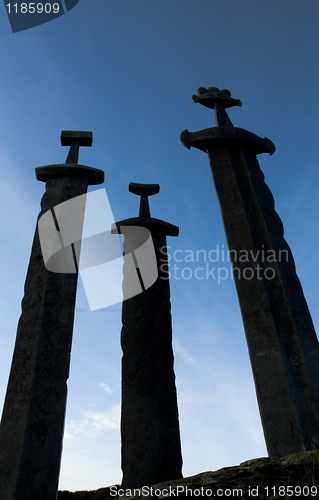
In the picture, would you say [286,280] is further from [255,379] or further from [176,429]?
[176,429]

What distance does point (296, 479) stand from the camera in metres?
2.24

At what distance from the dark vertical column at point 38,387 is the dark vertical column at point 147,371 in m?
1.57

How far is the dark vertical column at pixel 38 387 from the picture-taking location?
3760mm

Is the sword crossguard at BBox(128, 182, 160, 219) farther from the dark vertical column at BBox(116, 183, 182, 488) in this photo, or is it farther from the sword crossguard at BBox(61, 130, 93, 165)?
the sword crossguard at BBox(61, 130, 93, 165)

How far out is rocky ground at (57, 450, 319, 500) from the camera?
2.14 m

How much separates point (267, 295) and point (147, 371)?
7.20 feet

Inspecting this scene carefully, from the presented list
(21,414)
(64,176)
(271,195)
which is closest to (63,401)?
(21,414)

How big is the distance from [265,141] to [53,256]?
3922mm

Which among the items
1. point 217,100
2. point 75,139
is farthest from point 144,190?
point 217,100

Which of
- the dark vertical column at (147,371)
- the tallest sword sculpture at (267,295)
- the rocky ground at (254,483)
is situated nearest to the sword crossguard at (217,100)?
the tallest sword sculpture at (267,295)

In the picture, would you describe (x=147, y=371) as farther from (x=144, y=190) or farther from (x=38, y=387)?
(x=144, y=190)

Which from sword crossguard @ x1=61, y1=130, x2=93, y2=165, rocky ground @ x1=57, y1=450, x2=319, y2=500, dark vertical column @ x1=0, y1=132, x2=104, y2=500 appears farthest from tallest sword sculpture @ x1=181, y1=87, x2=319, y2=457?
dark vertical column @ x1=0, y1=132, x2=104, y2=500

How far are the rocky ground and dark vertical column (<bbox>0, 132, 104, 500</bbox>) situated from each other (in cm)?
177

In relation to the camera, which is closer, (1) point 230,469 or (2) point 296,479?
(2) point 296,479
